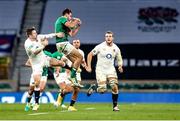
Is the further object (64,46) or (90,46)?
(90,46)

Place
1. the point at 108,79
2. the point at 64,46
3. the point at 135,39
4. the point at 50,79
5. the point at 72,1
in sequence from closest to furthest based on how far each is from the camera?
the point at 64,46
the point at 108,79
the point at 50,79
the point at 135,39
the point at 72,1

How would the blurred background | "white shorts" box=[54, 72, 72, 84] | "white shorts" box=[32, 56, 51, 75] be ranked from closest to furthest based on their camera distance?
"white shorts" box=[32, 56, 51, 75] < "white shorts" box=[54, 72, 72, 84] < the blurred background

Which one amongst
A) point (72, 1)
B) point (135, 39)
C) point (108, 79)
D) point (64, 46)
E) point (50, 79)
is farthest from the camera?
point (72, 1)

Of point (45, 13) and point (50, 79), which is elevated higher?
point (45, 13)

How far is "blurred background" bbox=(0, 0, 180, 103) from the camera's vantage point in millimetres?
42781

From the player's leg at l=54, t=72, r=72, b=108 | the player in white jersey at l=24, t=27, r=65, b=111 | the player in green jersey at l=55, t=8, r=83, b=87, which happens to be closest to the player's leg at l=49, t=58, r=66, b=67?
the player in white jersey at l=24, t=27, r=65, b=111

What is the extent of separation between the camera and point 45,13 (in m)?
49.8

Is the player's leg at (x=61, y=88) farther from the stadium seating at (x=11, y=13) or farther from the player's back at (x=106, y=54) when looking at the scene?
the stadium seating at (x=11, y=13)

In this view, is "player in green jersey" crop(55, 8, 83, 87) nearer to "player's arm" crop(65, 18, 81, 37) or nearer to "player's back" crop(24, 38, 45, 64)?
"player's arm" crop(65, 18, 81, 37)

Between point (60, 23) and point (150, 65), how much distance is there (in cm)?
2400

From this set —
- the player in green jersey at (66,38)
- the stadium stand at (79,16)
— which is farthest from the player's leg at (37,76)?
the stadium stand at (79,16)

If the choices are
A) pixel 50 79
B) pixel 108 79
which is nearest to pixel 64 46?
pixel 108 79

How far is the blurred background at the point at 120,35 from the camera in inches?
1684

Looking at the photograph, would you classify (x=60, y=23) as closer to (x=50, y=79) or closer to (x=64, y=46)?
(x=64, y=46)
